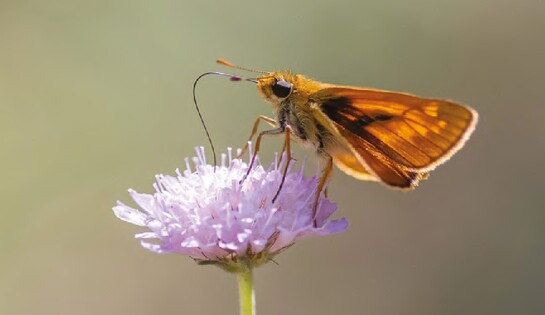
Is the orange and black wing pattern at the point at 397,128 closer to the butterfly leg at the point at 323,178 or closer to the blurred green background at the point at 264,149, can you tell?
the butterfly leg at the point at 323,178

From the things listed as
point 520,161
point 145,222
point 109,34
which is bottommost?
point 145,222

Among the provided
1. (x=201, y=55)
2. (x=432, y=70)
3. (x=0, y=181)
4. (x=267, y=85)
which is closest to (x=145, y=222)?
(x=267, y=85)

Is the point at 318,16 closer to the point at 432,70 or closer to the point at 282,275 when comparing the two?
the point at 432,70

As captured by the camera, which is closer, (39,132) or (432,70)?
(39,132)

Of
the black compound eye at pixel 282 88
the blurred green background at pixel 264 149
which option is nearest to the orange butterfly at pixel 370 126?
the black compound eye at pixel 282 88

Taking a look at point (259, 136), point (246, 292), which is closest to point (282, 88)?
point (259, 136)

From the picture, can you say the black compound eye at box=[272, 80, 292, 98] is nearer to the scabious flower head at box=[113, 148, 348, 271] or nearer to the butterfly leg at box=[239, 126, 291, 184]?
the butterfly leg at box=[239, 126, 291, 184]
